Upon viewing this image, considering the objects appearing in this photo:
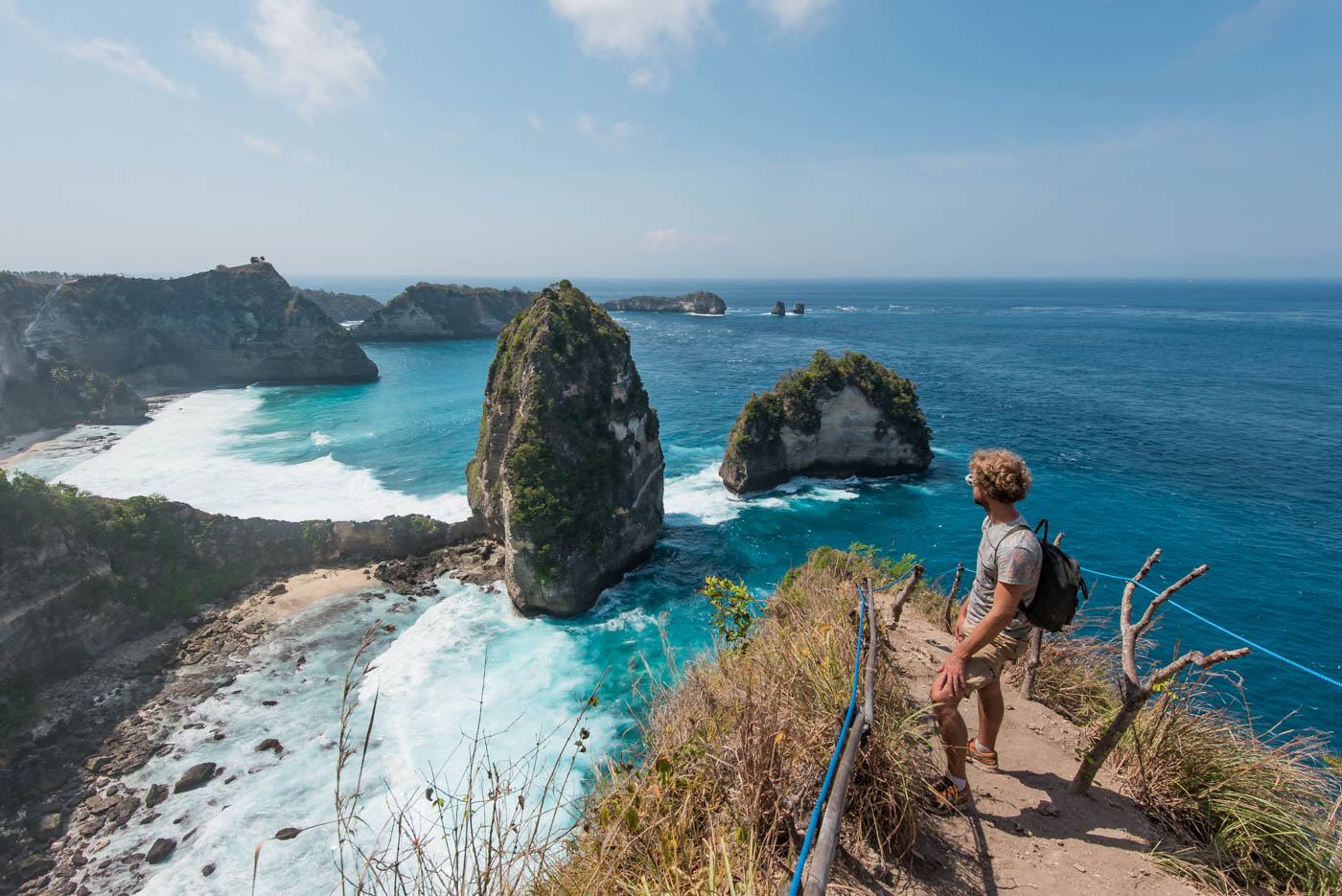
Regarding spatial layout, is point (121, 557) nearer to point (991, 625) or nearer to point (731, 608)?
point (731, 608)

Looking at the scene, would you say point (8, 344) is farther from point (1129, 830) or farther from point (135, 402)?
point (1129, 830)

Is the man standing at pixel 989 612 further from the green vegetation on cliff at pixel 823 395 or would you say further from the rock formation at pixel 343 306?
the rock formation at pixel 343 306

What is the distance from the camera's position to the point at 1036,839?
4.91m

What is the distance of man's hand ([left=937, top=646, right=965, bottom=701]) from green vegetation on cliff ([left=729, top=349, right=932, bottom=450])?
32.9 meters

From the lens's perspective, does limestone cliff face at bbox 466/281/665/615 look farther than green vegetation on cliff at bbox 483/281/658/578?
No

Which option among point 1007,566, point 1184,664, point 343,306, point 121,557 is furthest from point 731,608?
point 343,306

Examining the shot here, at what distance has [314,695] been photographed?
20.9 m

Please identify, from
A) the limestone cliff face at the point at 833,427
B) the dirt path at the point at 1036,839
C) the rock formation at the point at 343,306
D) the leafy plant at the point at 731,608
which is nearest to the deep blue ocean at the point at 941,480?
the leafy plant at the point at 731,608

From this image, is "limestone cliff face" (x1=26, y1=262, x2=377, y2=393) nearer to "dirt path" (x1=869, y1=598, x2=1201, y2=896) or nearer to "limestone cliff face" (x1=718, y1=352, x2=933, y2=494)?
"limestone cliff face" (x1=718, y1=352, x2=933, y2=494)

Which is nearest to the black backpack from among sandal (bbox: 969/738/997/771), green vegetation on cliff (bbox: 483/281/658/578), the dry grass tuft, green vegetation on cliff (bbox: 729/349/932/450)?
the dry grass tuft

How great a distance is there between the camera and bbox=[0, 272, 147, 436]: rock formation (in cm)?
4897

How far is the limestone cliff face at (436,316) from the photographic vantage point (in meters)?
107

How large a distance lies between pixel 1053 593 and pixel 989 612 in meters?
0.51

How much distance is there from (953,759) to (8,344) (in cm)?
7585
